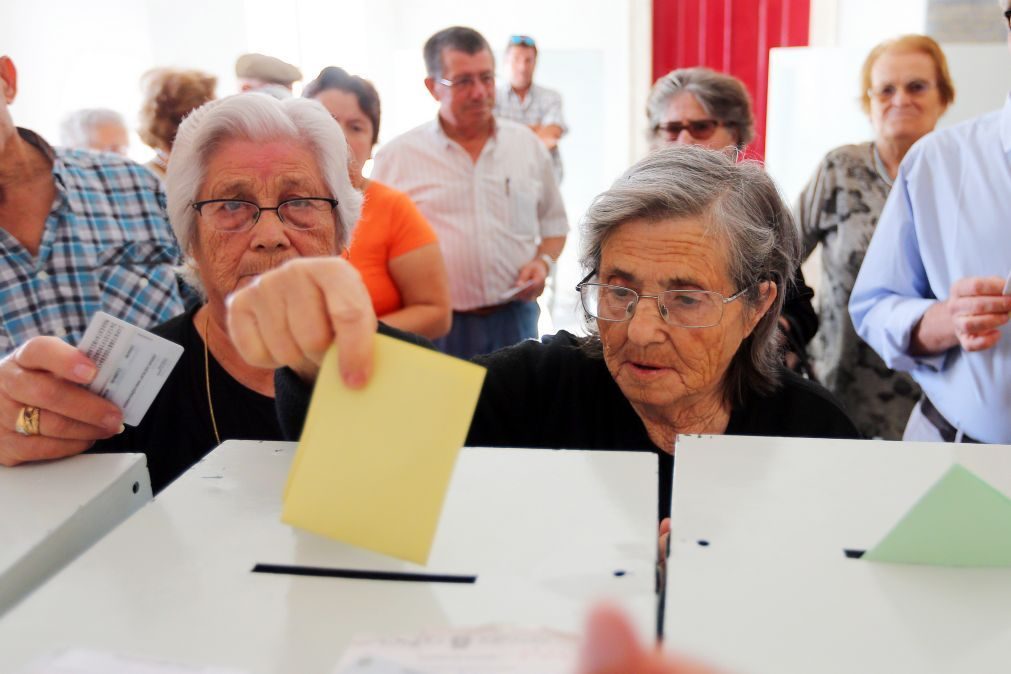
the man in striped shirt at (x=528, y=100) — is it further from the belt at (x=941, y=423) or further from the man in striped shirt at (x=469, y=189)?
the belt at (x=941, y=423)

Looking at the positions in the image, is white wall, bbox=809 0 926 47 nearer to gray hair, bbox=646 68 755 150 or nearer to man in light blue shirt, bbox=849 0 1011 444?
gray hair, bbox=646 68 755 150

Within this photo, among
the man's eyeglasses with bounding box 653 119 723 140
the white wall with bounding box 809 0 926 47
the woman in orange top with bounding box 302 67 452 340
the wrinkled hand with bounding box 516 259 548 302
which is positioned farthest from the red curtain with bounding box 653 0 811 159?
the woman in orange top with bounding box 302 67 452 340

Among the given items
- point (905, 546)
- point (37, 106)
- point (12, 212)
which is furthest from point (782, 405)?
point (37, 106)

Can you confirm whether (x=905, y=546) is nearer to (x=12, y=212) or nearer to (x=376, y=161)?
(x=12, y=212)

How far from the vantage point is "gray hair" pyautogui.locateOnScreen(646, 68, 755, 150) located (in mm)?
2250

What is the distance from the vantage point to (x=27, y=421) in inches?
30.0

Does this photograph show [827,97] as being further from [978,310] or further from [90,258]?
[90,258]

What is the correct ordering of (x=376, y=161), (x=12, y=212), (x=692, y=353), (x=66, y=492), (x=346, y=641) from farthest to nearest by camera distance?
(x=376, y=161)
(x=12, y=212)
(x=692, y=353)
(x=66, y=492)
(x=346, y=641)

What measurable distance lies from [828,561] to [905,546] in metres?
0.05

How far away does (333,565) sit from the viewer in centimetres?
57

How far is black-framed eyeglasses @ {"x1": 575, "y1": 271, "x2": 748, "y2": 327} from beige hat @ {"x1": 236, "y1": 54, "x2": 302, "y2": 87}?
146cm

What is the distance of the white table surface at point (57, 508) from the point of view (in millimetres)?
597

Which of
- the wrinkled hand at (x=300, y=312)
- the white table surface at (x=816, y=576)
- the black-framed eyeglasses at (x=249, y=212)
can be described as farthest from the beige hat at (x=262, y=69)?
the white table surface at (x=816, y=576)

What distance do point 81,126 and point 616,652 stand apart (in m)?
3.97
